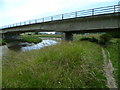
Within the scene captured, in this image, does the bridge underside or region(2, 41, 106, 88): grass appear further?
the bridge underside

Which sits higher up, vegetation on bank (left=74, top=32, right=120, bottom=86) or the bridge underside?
the bridge underside

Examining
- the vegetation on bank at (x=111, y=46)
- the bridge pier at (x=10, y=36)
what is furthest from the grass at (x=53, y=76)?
the bridge pier at (x=10, y=36)

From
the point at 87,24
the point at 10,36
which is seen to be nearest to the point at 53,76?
the point at 87,24

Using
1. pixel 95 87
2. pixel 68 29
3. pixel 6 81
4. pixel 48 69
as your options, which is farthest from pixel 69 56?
pixel 68 29

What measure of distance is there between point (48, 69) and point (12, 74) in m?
1.41

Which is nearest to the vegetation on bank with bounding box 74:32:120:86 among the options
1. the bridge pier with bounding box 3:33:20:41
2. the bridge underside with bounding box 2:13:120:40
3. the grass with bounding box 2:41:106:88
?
the grass with bounding box 2:41:106:88

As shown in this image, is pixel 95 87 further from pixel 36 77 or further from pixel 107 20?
pixel 107 20

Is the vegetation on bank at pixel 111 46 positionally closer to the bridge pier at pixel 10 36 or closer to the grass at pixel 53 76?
the grass at pixel 53 76

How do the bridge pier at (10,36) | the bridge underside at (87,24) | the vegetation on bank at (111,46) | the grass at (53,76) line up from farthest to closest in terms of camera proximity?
the bridge pier at (10,36) → the bridge underside at (87,24) → the vegetation on bank at (111,46) → the grass at (53,76)

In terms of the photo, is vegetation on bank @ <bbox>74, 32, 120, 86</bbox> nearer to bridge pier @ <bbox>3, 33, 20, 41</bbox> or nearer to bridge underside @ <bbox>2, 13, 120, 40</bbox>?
bridge underside @ <bbox>2, 13, 120, 40</bbox>

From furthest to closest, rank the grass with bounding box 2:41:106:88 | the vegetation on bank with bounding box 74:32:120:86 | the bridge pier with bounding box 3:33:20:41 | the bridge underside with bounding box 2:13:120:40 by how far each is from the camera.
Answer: the bridge pier with bounding box 3:33:20:41 < the bridge underside with bounding box 2:13:120:40 < the vegetation on bank with bounding box 74:32:120:86 < the grass with bounding box 2:41:106:88

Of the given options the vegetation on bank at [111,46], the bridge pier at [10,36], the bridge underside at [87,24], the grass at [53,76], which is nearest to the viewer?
the grass at [53,76]

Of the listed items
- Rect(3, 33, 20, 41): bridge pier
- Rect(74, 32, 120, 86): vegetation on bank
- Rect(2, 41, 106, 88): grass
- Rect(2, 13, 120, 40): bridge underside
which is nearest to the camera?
Rect(2, 41, 106, 88): grass

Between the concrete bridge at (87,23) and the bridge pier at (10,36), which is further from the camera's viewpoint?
the bridge pier at (10,36)
